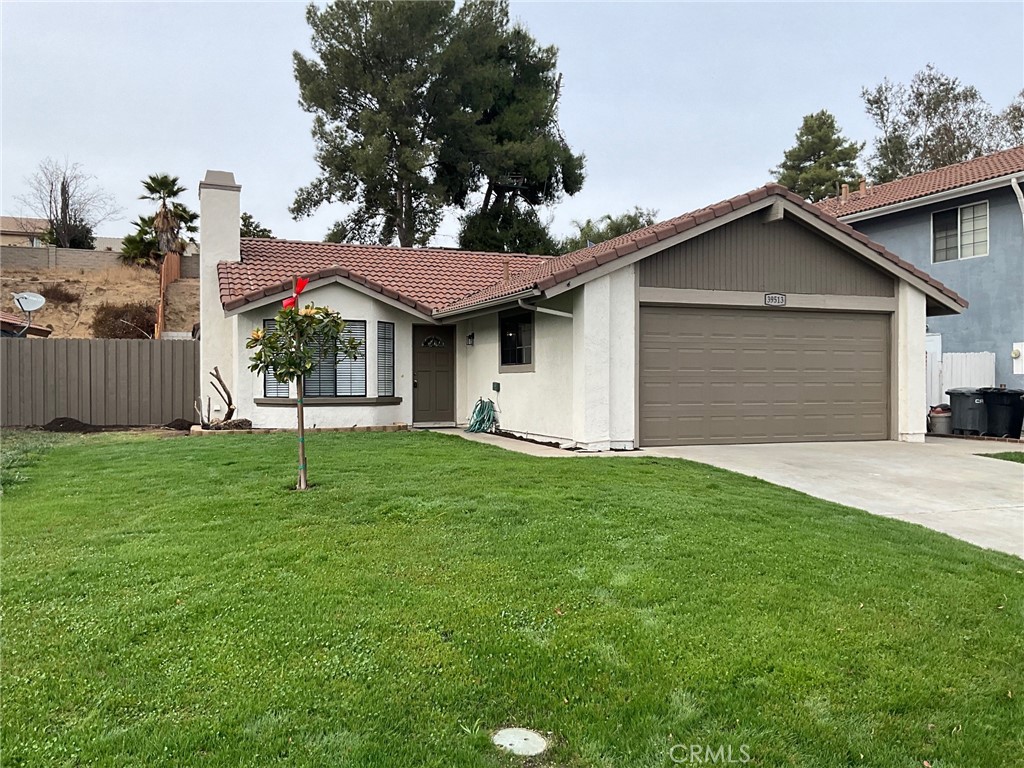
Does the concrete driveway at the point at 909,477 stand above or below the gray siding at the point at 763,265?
below

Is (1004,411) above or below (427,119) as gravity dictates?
below

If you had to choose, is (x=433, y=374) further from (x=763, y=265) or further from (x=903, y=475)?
(x=903, y=475)

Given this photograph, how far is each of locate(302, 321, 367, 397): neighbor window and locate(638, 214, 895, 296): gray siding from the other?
566 cm

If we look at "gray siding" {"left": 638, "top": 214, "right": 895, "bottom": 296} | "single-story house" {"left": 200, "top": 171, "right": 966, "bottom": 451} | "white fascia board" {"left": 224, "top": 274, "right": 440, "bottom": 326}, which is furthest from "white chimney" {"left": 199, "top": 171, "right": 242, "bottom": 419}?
"gray siding" {"left": 638, "top": 214, "right": 895, "bottom": 296}

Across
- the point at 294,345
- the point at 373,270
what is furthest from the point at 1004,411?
→ the point at 294,345

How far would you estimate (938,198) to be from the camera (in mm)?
17453

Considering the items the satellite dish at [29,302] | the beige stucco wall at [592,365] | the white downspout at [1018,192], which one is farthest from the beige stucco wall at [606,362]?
the satellite dish at [29,302]

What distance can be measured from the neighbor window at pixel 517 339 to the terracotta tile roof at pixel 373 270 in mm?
1838

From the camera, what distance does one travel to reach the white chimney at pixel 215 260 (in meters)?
15.3

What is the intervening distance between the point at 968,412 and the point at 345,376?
1210cm

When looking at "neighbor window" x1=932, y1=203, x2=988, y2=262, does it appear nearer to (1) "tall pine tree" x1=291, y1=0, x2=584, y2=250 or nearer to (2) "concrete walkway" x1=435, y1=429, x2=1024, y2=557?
(2) "concrete walkway" x1=435, y1=429, x2=1024, y2=557

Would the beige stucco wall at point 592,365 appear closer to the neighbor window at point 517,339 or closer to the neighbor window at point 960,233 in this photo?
the neighbor window at point 517,339

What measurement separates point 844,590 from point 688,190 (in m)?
36.4

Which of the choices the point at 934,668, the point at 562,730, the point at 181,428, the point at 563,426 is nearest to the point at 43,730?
the point at 562,730
